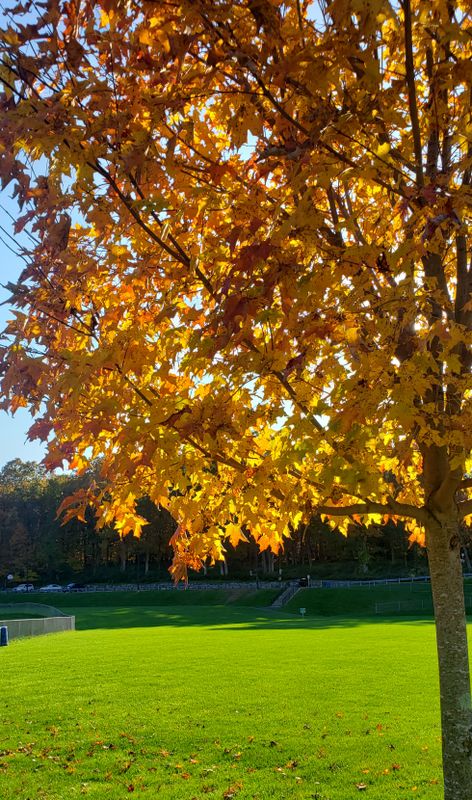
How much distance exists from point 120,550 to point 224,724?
73.4 metres

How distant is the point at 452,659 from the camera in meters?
4.12

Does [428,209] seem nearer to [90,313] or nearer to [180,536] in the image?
[90,313]

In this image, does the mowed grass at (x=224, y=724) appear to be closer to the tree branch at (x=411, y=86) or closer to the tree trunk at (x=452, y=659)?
the tree trunk at (x=452, y=659)

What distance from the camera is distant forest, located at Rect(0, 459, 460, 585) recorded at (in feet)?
212

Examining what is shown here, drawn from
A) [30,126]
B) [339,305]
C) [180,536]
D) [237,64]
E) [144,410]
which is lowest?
[180,536]

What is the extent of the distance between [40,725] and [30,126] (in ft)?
32.7

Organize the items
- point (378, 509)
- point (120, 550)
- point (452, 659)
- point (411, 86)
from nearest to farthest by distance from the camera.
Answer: point (411, 86) < point (452, 659) < point (378, 509) < point (120, 550)

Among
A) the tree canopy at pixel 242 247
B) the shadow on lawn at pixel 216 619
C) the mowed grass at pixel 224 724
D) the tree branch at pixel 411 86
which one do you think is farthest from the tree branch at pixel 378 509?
the shadow on lawn at pixel 216 619

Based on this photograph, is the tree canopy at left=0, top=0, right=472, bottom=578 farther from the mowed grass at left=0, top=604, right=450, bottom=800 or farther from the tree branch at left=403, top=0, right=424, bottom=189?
the mowed grass at left=0, top=604, right=450, bottom=800

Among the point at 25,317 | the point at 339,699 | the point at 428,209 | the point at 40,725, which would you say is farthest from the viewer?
the point at 339,699

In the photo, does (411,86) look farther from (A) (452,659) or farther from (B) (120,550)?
(B) (120,550)

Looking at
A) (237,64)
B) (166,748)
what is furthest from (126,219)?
(166,748)

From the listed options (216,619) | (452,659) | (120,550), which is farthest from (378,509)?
(120,550)

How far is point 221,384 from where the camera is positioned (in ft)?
13.6
